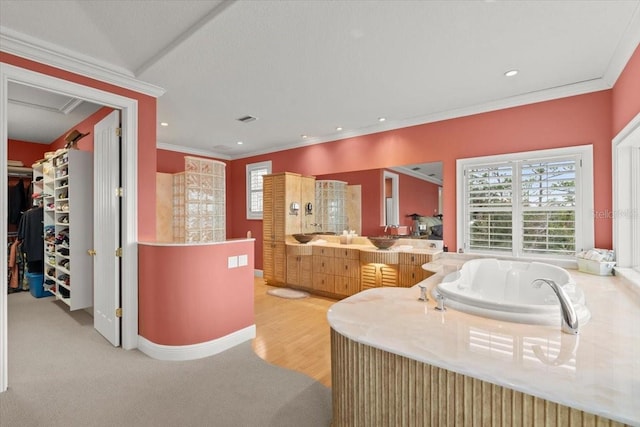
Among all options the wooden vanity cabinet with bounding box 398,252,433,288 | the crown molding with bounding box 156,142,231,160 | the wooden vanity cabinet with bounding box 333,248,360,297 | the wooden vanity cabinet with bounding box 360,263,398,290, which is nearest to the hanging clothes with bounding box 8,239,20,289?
the crown molding with bounding box 156,142,231,160

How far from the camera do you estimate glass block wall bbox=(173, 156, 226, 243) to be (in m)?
4.94

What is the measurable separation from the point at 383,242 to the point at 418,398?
295cm

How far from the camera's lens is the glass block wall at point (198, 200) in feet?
16.2

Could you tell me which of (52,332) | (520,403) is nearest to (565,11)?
(520,403)

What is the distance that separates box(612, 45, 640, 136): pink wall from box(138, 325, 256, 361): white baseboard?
3.89m

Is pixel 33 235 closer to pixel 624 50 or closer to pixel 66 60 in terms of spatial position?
pixel 66 60

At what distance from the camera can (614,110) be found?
9.25 ft

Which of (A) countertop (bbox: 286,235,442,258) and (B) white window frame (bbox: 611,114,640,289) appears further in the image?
(A) countertop (bbox: 286,235,442,258)

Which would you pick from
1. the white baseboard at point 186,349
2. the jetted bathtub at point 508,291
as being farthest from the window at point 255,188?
the jetted bathtub at point 508,291

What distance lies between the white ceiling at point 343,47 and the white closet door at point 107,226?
2.33 feet

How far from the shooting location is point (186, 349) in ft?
8.83

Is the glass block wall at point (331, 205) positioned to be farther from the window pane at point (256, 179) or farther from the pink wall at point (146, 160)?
the pink wall at point (146, 160)

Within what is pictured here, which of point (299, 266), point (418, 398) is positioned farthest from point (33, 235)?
point (418, 398)

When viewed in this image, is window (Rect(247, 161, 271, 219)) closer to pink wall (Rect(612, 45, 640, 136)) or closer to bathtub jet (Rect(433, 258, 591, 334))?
bathtub jet (Rect(433, 258, 591, 334))
